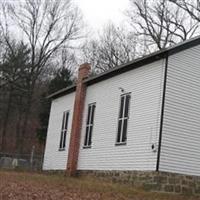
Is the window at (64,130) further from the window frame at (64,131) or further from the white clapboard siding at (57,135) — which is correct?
the white clapboard siding at (57,135)

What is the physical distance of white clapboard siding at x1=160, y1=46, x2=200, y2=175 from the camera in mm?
18359

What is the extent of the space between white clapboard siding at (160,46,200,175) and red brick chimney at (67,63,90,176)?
7357 mm

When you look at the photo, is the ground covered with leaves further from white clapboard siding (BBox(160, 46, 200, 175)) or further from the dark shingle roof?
the dark shingle roof

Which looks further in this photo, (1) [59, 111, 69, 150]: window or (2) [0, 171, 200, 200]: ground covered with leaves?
(1) [59, 111, 69, 150]: window

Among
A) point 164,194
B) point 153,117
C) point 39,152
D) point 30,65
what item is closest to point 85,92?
point 153,117

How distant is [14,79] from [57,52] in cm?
535

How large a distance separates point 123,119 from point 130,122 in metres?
0.81

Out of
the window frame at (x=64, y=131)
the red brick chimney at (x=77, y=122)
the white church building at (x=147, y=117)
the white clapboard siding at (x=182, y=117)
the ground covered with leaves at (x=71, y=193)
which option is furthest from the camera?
the window frame at (x=64, y=131)

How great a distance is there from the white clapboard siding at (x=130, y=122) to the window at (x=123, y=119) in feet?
0.88

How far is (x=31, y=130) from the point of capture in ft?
192

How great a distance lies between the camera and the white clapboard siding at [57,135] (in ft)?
87.1

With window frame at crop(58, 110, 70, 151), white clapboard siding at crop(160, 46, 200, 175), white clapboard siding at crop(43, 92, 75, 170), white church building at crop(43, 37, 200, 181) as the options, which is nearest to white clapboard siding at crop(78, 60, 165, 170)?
white church building at crop(43, 37, 200, 181)

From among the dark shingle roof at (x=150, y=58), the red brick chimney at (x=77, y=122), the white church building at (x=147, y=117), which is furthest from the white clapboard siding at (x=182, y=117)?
the red brick chimney at (x=77, y=122)

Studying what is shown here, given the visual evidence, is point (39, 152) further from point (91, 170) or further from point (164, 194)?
point (164, 194)
